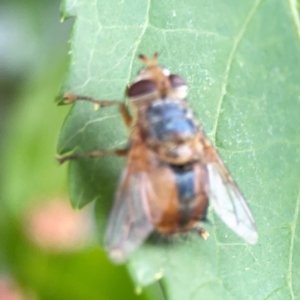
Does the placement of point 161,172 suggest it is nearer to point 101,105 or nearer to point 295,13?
point 101,105

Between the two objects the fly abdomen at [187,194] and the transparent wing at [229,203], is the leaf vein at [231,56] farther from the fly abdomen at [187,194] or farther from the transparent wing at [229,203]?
the fly abdomen at [187,194]

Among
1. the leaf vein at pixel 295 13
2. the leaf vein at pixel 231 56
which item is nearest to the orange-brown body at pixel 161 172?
the leaf vein at pixel 231 56

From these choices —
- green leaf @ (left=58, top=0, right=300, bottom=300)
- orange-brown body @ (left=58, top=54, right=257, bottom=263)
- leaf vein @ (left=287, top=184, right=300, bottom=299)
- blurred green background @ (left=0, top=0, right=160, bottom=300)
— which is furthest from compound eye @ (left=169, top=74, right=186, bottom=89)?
blurred green background @ (left=0, top=0, right=160, bottom=300)

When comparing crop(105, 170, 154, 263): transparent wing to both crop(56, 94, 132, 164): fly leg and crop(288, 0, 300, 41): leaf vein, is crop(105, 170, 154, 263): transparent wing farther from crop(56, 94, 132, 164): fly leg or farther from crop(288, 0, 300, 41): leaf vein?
crop(288, 0, 300, 41): leaf vein

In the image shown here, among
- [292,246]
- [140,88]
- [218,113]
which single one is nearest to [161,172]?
[140,88]

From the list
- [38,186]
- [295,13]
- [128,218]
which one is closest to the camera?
[128,218]

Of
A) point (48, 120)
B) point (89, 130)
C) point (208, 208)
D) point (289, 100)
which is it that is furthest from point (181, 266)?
point (48, 120)

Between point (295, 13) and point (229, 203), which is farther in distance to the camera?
point (295, 13)

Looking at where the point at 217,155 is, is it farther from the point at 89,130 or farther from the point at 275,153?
the point at 89,130
